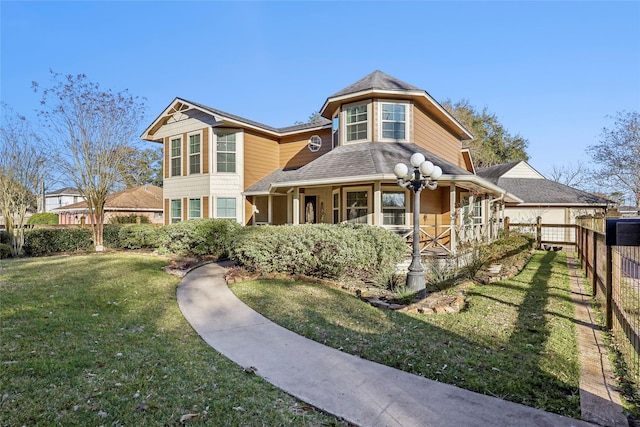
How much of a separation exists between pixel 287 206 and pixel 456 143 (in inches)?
389

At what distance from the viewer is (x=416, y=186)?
7.82 metres

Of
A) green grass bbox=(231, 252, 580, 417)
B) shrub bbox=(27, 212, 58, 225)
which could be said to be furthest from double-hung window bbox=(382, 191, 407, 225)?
shrub bbox=(27, 212, 58, 225)

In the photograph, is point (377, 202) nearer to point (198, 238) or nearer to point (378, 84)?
point (378, 84)

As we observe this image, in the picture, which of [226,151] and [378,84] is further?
[226,151]

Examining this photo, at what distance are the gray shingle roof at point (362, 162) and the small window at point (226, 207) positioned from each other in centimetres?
464

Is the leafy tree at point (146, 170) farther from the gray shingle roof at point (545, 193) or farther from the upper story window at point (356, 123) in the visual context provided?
the gray shingle roof at point (545, 193)

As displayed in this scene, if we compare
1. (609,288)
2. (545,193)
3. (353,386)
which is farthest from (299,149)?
(545,193)

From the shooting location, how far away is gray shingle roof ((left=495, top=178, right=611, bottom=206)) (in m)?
21.9

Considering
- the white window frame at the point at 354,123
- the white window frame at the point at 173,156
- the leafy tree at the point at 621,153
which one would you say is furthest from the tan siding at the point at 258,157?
the leafy tree at the point at 621,153

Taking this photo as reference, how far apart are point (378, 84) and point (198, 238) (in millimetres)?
8754

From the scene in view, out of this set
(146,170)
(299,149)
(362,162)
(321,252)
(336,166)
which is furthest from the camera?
(146,170)

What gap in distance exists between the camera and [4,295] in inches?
245

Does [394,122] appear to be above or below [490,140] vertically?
below

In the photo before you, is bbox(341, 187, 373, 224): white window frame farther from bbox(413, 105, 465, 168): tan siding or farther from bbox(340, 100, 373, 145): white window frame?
bbox(413, 105, 465, 168): tan siding
